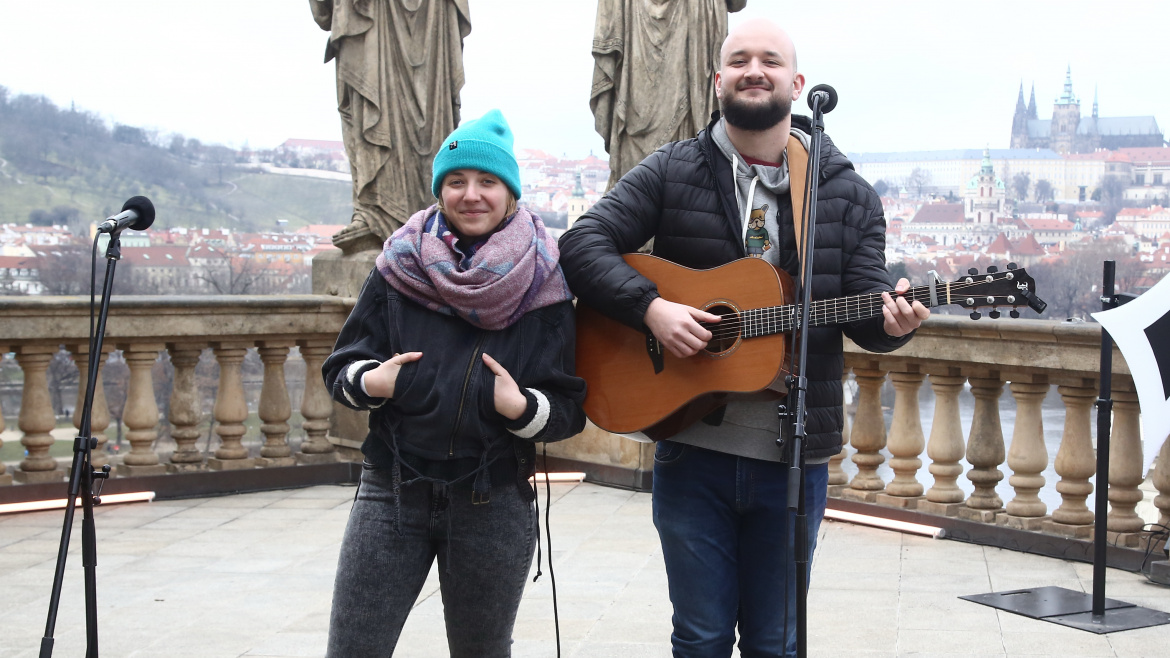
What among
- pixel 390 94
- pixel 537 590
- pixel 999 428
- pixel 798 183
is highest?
pixel 390 94

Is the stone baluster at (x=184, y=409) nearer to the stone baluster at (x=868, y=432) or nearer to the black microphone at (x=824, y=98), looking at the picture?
the stone baluster at (x=868, y=432)

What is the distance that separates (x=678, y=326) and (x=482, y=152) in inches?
21.4

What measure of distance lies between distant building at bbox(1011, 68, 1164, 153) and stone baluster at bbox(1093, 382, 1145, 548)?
245 inches


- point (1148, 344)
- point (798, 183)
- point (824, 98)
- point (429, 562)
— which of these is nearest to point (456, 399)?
point (429, 562)

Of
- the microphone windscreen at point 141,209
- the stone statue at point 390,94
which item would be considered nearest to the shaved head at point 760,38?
the microphone windscreen at point 141,209

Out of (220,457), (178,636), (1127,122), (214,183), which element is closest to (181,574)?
(178,636)

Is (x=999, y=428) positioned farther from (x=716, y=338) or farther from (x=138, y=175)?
(x=138, y=175)

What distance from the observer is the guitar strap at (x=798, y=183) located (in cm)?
249

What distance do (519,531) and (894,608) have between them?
2.17 meters

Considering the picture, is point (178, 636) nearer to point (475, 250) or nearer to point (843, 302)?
point (475, 250)

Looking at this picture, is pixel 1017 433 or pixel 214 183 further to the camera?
pixel 214 183

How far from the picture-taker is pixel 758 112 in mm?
2469

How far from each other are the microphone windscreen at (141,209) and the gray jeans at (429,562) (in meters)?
0.84

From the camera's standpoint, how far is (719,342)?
8.54ft
